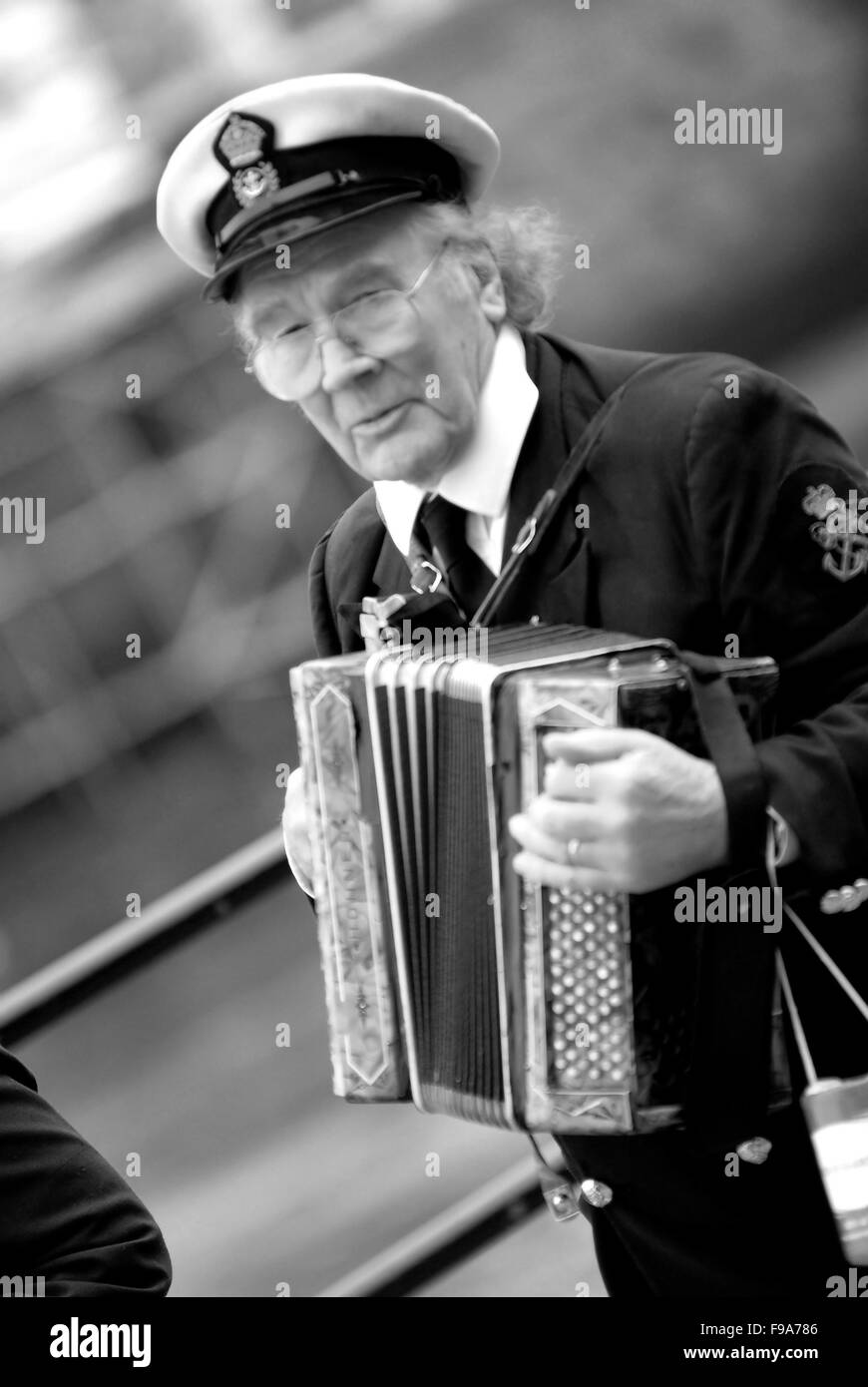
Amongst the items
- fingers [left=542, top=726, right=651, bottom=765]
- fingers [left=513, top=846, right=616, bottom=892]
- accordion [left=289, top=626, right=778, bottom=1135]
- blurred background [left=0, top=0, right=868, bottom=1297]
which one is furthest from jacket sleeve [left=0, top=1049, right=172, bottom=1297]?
blurred background [left=0, top=0, right=868, bottom=1297]

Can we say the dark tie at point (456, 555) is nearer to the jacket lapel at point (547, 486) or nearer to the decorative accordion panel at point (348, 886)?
the jacket lapel at point (547, 486)

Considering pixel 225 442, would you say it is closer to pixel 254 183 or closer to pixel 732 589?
pixel 254 183

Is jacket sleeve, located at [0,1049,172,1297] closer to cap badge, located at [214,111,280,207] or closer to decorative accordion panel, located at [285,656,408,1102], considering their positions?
decorative accordion panel, located at [285,656,408,1102]

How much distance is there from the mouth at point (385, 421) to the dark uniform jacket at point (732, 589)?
0.13 m

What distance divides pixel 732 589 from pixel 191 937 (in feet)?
3.97

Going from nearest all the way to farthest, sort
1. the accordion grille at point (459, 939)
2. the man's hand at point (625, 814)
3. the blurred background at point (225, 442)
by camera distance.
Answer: the man's hand at point (625, 814) < the accordion grille at point (459, 939) < the blurred background at point (225, 442)

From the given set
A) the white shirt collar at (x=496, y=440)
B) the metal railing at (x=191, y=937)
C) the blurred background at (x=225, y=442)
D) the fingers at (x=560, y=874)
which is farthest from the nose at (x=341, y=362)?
the blurred background at (x=225, y=442)

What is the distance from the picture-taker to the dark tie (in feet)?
5.64

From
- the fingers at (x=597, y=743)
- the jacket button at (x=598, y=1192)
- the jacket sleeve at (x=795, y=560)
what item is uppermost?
the jacket sleeve at (x=795, y=560)

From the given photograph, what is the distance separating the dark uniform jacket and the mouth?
13cm

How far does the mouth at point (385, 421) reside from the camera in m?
1.64

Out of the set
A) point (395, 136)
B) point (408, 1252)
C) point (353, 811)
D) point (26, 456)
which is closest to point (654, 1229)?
point (353, 811)

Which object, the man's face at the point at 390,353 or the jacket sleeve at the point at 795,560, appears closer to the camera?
the jacket sleeve at the point at 795,560
